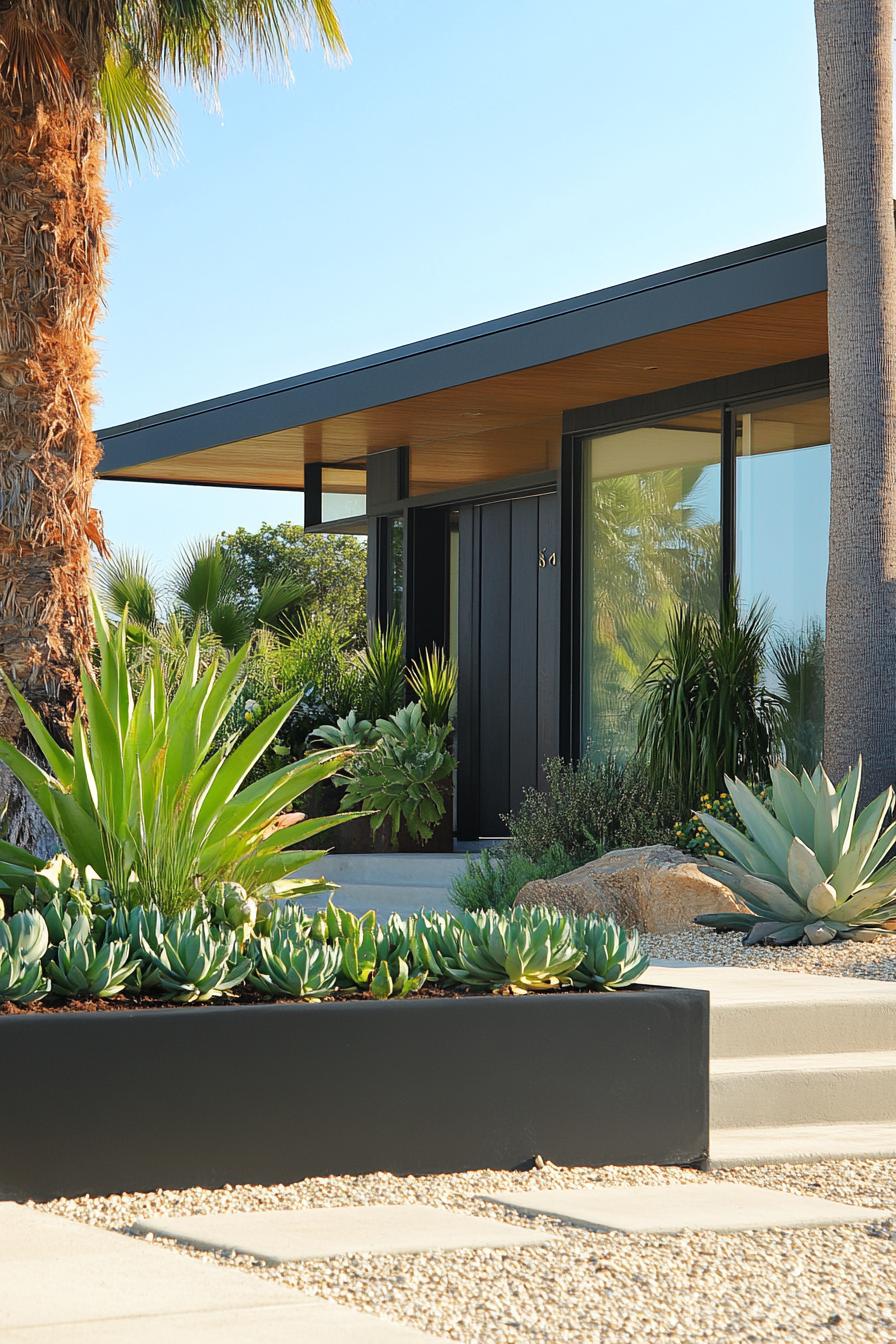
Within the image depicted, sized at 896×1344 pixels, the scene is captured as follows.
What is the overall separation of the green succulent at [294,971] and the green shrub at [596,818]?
527cm

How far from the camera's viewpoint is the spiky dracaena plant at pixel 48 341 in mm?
7262

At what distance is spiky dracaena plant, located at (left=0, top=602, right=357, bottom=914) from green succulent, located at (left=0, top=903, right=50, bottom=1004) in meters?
0.67

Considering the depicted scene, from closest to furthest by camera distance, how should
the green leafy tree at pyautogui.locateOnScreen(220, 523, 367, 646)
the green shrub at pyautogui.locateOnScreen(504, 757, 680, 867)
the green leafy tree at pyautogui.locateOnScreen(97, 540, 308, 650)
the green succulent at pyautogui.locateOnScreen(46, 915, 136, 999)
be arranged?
the green succulent at pyautogui.locateOnScreen(46, 915, 136, 999) → the green shrub at pyautogui.locateOnScreen(504, 757, 680, 867) → the green leafy tree at pyautogui.locateOnScreen(97, 540, 308, 650) → the green leafy tree at pyautogui.locateOnScreen(220, 523, 367, 646)

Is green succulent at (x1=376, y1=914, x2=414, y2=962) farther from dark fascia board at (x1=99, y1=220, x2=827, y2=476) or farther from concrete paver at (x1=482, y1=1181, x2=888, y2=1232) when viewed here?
dark fascia board at (x1=99, y1=220, x2=827, y2=476)

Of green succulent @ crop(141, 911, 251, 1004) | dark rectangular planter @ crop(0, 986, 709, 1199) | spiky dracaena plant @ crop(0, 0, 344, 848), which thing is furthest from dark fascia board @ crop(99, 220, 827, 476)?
green succulent @ crop(141, 911, 251, 1004)

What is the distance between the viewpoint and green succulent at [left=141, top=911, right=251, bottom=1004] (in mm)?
4363

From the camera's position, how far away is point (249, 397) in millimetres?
13656

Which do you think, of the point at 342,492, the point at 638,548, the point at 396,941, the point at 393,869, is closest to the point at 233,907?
the point at 396,941

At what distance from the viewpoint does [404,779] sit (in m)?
12.0

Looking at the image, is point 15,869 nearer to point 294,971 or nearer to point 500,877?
point 294,971

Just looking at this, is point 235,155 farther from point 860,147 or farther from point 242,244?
point 860,147

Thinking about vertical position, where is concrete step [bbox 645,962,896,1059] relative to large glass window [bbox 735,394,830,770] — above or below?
below

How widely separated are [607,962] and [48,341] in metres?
4.03

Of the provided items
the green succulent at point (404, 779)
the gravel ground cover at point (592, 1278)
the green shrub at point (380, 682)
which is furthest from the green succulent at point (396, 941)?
the green shrub at point (380, 682)
